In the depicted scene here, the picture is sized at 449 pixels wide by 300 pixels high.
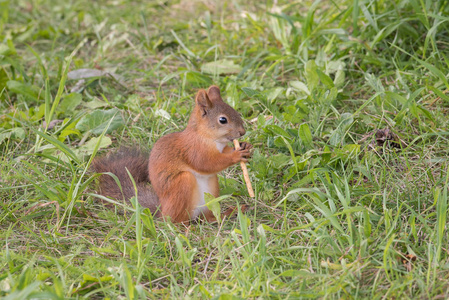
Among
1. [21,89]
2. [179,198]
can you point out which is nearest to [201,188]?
[179,198]

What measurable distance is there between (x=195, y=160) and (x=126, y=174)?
38 cm

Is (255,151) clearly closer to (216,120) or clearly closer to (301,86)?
(216,120)

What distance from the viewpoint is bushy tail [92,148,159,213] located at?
2553 mm

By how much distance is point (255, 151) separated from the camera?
262 cm

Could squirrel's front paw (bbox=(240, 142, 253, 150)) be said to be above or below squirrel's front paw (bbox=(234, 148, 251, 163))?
above

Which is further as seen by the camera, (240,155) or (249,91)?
(249,91)

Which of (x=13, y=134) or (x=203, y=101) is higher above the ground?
(x=203, y=101)

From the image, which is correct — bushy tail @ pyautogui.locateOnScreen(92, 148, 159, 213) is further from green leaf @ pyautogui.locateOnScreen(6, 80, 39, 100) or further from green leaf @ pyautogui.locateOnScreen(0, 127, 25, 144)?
green leaf @ pyautogui.locateOnScreen(6, 80, 39, 100)

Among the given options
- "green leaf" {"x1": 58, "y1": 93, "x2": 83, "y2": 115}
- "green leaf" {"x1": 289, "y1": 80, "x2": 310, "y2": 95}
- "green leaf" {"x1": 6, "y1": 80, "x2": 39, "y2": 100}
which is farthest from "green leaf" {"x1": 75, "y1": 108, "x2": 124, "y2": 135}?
"green leaf" {"x1": 289, "y1": 80, "x2": 310, "y2": 95}

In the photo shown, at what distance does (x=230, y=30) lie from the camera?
411 cm

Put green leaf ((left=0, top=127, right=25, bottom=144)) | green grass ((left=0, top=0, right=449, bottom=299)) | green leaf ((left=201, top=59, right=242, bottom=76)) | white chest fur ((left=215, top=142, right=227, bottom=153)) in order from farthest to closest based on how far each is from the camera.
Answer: green leaf ((left=201, top=59, right=242, bottom=76))
green leaf ((left=0, top=127, right=25, bottom=144))
white chest fur ((left=215, top=142, right=227, bottom=153))
green grass ((left=0, top=0, right=449, bottom=299))

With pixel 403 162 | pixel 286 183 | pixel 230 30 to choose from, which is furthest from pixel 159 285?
pixel 230 30

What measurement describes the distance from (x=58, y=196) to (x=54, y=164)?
1.19 ft

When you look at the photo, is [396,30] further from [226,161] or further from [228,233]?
[228,233]
